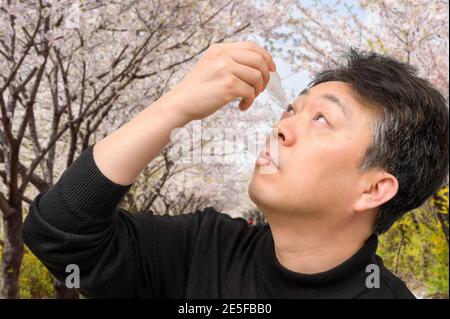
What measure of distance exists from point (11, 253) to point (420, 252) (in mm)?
7519

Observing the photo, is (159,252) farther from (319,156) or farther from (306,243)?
(319,156)

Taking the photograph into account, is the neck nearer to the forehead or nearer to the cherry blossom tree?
the forehead

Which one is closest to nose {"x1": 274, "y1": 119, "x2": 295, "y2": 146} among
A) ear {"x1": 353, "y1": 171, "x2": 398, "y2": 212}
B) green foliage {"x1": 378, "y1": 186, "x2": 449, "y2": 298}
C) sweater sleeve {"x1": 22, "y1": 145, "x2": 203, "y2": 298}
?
ear {"x1": 353, "y1": 171, "x2": 398, "y2": 212}

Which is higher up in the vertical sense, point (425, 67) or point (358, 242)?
point (425, 67)

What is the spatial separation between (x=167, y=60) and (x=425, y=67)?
3542 mm

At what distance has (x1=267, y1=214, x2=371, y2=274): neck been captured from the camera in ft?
5.39

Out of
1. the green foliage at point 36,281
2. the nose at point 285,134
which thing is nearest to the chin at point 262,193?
the nose at point 285,134

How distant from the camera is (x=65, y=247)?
4.47 feet

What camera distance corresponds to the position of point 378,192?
1724 millimetres

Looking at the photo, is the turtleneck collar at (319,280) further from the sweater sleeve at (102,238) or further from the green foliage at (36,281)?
the green foliage at (36,281)

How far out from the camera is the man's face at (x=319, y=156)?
61.6 inches

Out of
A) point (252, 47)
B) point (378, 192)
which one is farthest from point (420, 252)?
point (252, 47)
